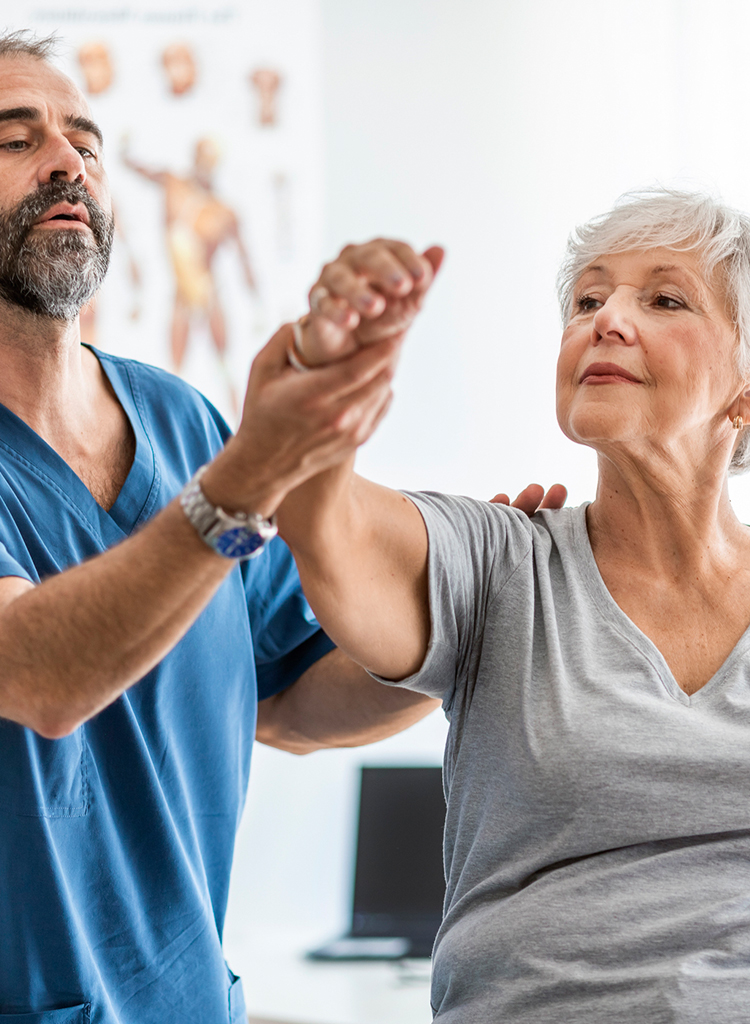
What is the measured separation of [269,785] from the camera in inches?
118

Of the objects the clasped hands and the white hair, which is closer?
the clasped hands

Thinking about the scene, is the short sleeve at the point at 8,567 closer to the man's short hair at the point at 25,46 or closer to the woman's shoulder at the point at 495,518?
the woman's shoulder at the point at 495,518

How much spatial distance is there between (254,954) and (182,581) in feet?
6.86

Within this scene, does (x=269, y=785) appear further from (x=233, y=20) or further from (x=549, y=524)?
(x=233, y=20)

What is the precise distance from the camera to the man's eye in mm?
1248

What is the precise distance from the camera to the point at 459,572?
1078mm

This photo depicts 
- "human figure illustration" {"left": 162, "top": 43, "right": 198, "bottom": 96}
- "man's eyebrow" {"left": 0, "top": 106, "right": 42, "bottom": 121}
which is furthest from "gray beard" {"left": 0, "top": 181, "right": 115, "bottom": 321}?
"human figure illustration" {"left": 162, "top": 43, "right": 198, "bottom": 96}

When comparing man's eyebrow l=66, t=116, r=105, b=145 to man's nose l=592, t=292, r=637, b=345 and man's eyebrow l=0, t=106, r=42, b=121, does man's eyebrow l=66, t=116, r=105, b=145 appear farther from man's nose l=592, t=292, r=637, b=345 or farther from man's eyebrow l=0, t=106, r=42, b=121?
man's nose l=592, t=292, r=637, b=345

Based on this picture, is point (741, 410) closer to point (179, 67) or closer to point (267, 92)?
point (267, 92)

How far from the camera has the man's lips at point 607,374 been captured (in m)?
1.16

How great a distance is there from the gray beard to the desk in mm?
1412

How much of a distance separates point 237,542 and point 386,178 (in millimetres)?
2421

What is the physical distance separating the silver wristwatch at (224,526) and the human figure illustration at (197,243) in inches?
94.0

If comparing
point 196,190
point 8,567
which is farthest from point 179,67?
point 8,567
